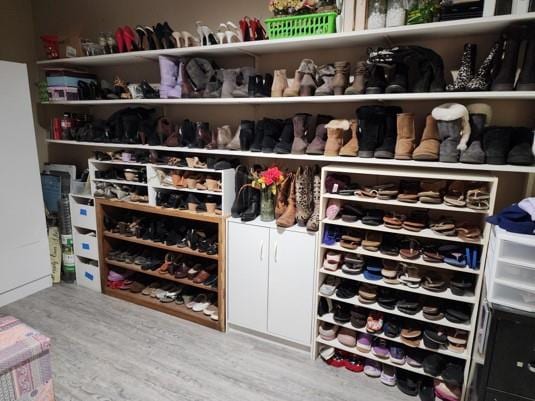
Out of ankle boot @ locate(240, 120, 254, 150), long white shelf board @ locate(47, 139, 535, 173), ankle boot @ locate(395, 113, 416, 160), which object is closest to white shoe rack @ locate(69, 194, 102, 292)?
long white shelf board @ locate(47, 139, 535, 173)

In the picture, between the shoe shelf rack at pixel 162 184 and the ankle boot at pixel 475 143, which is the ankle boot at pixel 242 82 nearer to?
the shoe shelf rack at pixel 162 184

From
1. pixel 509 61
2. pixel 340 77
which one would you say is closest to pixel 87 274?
pixel 340 77

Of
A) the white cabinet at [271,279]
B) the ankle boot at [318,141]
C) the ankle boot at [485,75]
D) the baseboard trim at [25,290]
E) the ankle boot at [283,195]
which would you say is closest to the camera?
the ankle boot at [485,75]

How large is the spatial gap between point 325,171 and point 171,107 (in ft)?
5.32

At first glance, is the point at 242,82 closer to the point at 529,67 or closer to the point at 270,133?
the point at 270,133

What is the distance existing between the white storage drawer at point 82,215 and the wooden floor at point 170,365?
29.9 inches

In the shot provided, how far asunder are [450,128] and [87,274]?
126 inches

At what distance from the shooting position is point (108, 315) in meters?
Answer: 2.67

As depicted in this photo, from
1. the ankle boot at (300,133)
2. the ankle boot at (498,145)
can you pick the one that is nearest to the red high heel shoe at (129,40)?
the ankle boot at (300,133)

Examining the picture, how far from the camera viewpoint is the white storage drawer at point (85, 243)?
A: 9.91 feet

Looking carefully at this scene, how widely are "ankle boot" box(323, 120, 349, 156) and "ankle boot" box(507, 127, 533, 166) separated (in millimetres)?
824

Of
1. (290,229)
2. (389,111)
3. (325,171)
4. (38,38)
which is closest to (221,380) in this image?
(290,229)

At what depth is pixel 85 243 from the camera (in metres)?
3.07

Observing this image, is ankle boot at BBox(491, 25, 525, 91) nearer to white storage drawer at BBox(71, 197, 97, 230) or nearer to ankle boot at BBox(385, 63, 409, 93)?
ankle boot at BBox(385, 63, 409, 93)
